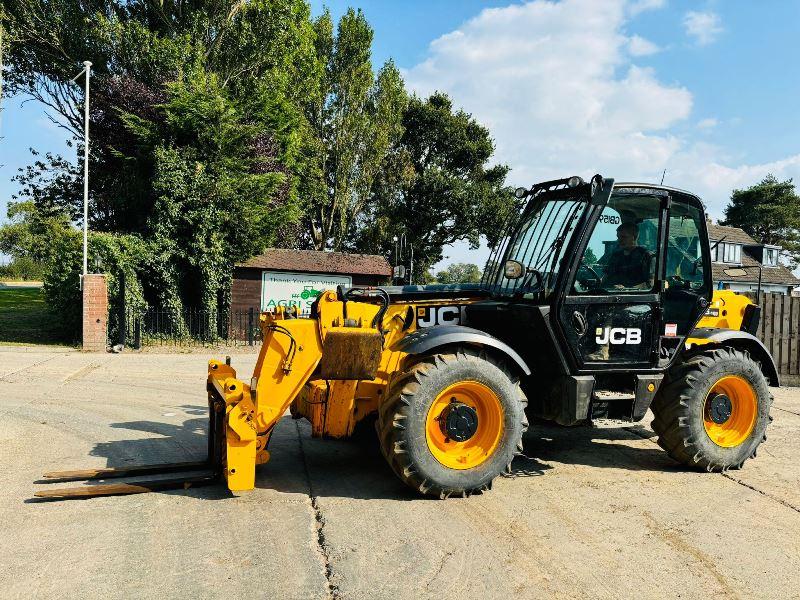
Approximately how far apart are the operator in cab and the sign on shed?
49.3 ft

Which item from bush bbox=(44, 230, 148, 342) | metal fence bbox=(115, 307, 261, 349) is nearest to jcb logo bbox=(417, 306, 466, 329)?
metal fence bbox=(115, 307, 261, 349)

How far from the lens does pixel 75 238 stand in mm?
17250

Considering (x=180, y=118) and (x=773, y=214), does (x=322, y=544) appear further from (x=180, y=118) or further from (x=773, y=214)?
(x=773, y=214)

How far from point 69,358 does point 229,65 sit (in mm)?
13789

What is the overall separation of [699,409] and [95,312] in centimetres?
1412

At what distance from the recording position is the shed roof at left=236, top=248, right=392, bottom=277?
20250 mm

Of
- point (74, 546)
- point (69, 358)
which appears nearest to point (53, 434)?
point (74, 546)

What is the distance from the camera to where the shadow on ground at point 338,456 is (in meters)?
5.31

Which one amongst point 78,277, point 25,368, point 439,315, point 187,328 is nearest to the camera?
point 439,315

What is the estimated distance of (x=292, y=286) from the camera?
20.7 meters

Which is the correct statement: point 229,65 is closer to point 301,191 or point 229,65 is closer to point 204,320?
point 301,191

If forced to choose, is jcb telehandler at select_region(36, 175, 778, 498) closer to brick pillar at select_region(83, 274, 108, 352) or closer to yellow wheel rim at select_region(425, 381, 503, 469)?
yellow wheel rim at select_region(425, 381, 503, 469)

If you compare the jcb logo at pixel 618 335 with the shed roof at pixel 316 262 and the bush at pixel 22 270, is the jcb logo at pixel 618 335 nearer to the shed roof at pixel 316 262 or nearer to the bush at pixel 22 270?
the shed roof at pixel 316 262

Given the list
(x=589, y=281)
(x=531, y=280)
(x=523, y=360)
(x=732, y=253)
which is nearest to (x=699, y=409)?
(x=589, y=281)
